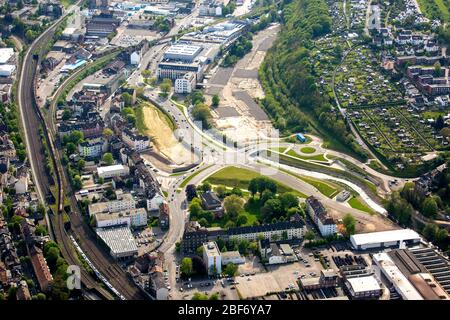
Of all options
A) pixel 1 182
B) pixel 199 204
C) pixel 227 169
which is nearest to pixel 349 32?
pixel 227 169

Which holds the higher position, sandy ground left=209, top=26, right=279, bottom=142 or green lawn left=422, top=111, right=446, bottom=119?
green lawn left=422, top=111, right=446, bottom=119

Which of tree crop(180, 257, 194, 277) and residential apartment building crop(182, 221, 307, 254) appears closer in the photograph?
tree crop(180, 257, 194, 277)

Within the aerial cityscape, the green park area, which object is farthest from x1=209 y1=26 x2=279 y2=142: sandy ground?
the green park area

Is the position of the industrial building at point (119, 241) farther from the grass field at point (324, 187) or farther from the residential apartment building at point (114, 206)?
the grass field at point (324, 187)

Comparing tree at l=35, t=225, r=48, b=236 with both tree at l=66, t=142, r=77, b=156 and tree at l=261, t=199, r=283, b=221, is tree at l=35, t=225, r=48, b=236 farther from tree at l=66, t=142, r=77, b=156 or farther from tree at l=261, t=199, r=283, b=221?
tree at l=261, t=199, r=283, b=221

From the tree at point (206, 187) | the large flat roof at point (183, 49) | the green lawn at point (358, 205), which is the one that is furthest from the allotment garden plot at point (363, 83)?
the tree at point (206, 187)

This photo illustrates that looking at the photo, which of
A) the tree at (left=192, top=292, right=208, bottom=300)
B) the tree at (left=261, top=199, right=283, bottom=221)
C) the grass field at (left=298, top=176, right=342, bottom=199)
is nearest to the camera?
the tree at (left=192, top=292, right=208, bottom=300)

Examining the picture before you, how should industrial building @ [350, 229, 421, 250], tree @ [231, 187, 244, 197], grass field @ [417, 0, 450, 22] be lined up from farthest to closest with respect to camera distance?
grass field @ [417, 0, 450, 22]
tree @ [231, 187, 244, 197]
industrial building @ [350, 229, 421, 250]

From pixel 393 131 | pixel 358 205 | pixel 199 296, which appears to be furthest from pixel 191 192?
pixel 393 131
